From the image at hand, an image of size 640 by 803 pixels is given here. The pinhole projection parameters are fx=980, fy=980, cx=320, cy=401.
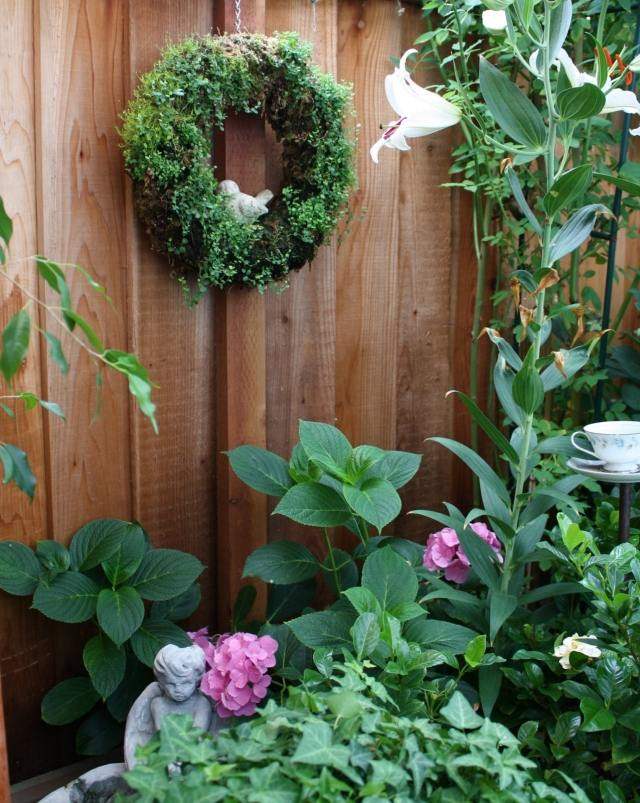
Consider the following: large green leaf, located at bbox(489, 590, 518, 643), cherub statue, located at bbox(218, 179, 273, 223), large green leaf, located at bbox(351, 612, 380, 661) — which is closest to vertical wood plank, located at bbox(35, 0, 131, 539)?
cherub statue, located at bbox(218, 179, 273, 223)

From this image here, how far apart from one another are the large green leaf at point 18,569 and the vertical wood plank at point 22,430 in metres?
0.05

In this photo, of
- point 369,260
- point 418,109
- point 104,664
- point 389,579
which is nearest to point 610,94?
point 418,109

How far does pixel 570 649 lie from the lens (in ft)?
5.63

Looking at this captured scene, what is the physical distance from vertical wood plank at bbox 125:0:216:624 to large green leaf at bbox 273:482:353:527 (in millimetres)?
322

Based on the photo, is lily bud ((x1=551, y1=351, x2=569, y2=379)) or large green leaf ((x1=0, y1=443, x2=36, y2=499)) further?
lily bud ((x1=551, y1=351, x2=569, y2=379))

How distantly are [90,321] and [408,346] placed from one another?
85 centimetres

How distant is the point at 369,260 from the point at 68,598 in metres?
1.05

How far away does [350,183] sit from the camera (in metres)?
2.08

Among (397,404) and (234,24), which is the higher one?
(234,24)

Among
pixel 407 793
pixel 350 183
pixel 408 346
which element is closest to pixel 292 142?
pixel 350 183

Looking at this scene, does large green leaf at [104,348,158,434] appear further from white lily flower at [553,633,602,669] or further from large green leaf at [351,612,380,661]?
white lily flower at [553,633,602,669]

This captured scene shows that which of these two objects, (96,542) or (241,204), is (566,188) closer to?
(241,204)

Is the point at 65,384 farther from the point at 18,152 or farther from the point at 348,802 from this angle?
the point at 348,802

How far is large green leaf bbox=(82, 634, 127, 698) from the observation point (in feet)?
6.17
